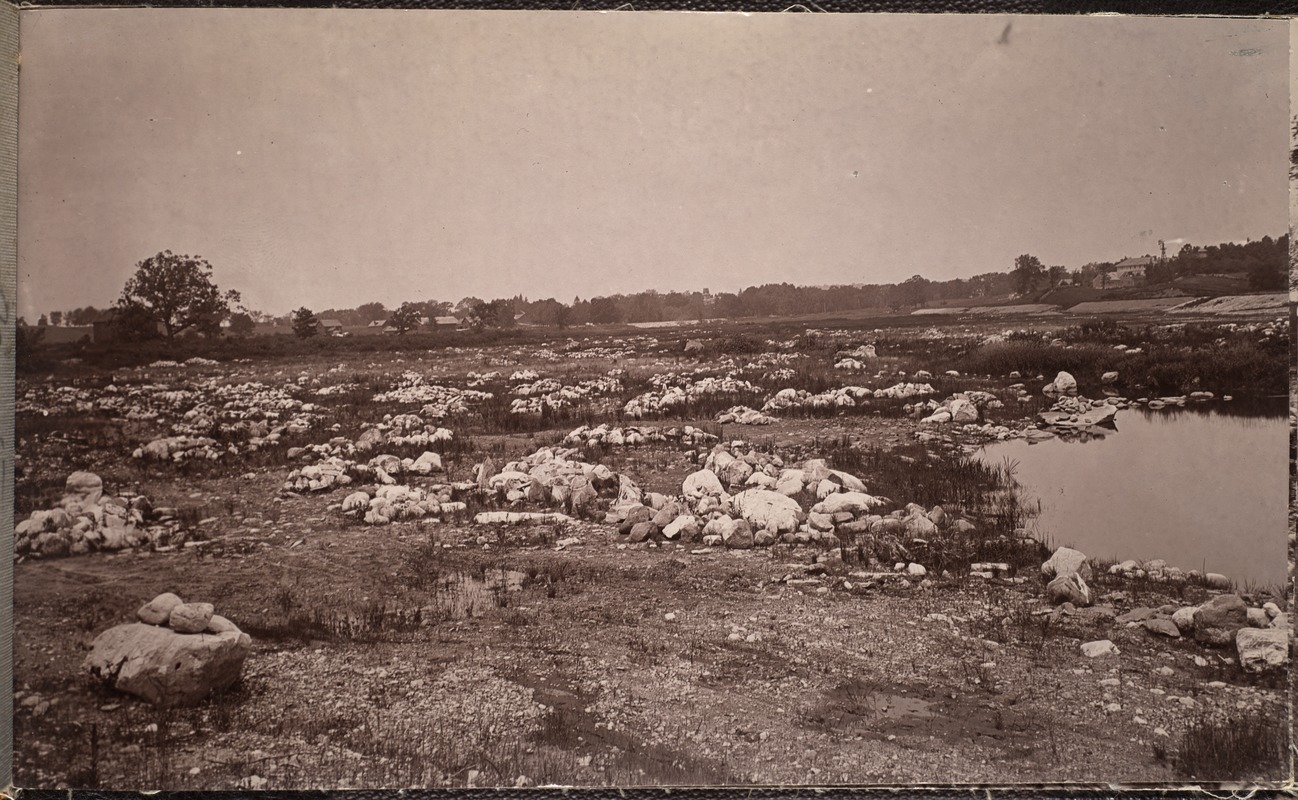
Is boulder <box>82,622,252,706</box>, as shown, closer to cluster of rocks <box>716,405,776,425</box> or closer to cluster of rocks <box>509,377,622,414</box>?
cluster of rocks <box>509,377,622,414</box>

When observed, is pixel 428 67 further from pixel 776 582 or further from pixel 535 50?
pixel 776 582

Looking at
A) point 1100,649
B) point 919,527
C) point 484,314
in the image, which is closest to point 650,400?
point 484,314

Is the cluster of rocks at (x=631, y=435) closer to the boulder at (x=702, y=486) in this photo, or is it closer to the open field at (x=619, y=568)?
the open field at (x=619, y=568)

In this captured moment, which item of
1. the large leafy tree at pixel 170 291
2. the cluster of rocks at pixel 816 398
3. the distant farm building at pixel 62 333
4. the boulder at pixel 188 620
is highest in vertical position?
the large leafy tree at pixel 170 291

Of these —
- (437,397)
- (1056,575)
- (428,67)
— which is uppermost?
(428,67)

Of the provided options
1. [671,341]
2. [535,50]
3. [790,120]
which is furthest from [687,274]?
[535,50]

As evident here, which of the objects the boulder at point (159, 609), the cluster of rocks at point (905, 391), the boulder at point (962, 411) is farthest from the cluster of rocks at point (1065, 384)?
the boulder at point (159, 609)
